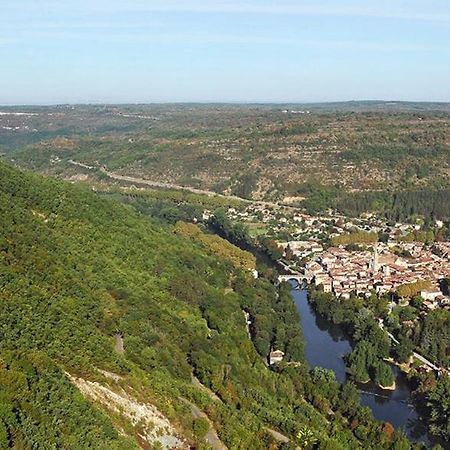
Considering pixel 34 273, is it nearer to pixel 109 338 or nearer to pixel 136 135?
pixel 109 338

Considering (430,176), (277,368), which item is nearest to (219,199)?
(430,176)

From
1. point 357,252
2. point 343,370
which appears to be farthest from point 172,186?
point 343,370

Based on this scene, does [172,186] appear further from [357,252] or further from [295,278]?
[295,278]

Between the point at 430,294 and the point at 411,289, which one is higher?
the point at 411,289

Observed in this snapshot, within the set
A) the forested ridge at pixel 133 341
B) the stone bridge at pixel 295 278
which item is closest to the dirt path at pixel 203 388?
the forested ridge at pixel 133 341

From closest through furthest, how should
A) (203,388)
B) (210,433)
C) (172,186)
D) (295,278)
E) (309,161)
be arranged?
1. (210,433)
2. (203,388)
3. (295,278)
4. (309,161)
5. (172,186)

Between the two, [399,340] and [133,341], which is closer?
[133,341]

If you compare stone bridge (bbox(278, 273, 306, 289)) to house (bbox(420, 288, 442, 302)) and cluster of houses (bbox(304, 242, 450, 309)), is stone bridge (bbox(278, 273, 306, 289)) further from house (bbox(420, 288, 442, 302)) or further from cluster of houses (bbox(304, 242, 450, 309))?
house (bbox(420, 288, 442, 302))
